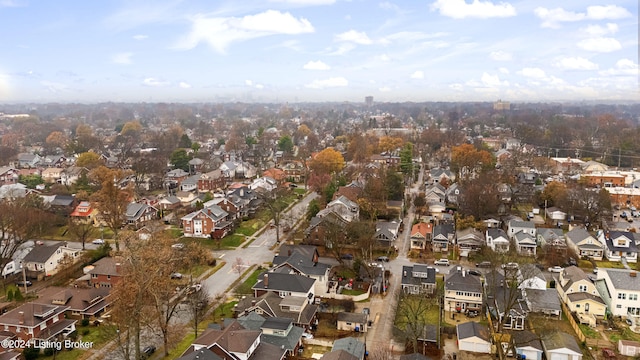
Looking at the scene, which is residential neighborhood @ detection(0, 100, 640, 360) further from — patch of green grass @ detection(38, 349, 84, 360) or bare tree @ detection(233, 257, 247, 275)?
patch of green grass @ detection(38, 349, 84, 360)

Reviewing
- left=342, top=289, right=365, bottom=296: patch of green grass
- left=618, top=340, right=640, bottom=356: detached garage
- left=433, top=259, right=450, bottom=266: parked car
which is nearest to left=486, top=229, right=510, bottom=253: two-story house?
left=433, top=259, right=450, bottom=266: parked car

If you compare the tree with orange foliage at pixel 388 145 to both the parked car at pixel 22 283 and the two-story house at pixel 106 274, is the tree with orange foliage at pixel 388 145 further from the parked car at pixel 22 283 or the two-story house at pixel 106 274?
the parked car at pixel 22 283

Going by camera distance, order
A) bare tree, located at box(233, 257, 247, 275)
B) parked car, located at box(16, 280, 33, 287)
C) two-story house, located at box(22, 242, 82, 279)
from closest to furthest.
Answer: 1. parked car, located at box(16, 280, 33, 287)
2. two-story house, located at box(22, 242, 82, 279)
3. bare tree, located at box(233, 257, 247, 275)

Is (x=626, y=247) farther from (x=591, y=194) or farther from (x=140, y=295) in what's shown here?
(x=140, y=295)

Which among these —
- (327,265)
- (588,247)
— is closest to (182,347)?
(327,265)

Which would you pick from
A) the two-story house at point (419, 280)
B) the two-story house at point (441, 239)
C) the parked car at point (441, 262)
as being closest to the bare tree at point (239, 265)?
the two-story house at point (419, 280)
